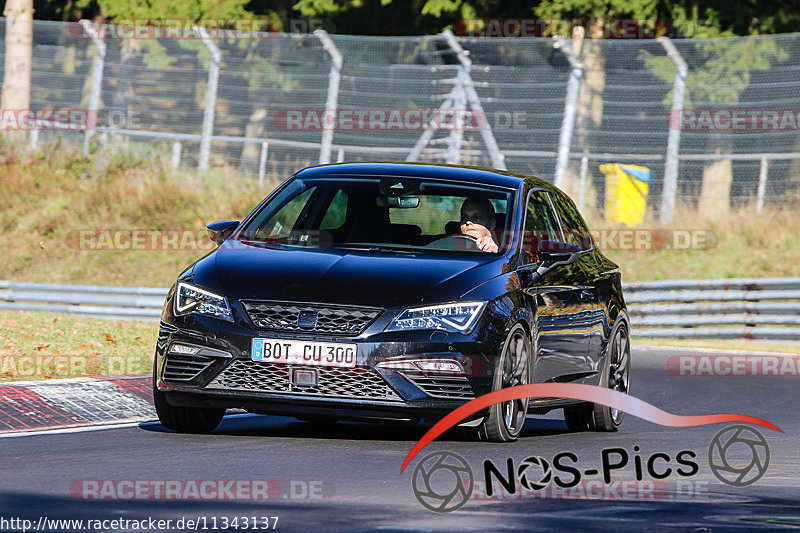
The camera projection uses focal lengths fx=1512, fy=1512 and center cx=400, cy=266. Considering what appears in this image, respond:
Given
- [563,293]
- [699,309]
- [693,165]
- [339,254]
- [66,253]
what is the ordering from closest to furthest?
1. [339,254]
2. [563,293]
3. [699,309]
4. [693,165]
5. [66,253]

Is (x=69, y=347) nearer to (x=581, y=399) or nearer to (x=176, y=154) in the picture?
(x=581, y=399)

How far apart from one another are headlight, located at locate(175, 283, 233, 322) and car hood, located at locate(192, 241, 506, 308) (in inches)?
2.1

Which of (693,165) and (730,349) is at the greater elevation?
(693,165)

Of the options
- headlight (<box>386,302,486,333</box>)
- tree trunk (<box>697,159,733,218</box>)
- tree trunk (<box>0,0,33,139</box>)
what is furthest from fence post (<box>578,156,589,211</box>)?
headlight (<box>386,302,486,333</box>)

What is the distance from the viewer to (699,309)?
19.9 metres

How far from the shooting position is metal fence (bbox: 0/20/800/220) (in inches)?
904

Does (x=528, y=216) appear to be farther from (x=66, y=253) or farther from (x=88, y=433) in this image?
(x=66, y=253)

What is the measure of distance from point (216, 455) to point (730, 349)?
37.9 ft

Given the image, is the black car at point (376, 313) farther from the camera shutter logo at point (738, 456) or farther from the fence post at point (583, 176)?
the fence post at point (583, 176)

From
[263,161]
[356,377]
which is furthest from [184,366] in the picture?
[263,161]

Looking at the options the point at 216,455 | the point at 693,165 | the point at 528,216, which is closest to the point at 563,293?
the point at 528,216

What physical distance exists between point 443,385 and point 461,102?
16.8 metres

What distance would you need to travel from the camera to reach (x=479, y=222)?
9797 millimetres

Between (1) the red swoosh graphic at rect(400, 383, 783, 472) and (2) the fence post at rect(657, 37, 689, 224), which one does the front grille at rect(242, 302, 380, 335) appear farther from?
(2) the fence post at rect(657, 37, 689, 224)
